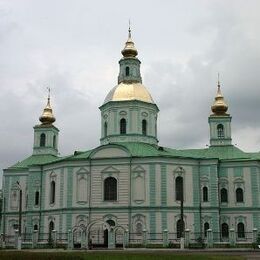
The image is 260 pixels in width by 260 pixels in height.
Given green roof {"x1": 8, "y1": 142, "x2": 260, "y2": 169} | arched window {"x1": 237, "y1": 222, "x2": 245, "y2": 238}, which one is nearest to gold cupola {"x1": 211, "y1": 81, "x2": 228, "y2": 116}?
green roof {"x1": 8, "y1": 142, "x2": 260, "y2": 169}

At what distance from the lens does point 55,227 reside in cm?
5188

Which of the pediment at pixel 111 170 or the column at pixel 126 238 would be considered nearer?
the column at pixel 126 238

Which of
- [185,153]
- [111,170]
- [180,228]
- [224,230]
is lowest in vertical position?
[224,230]

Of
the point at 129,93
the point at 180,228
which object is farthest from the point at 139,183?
the point at 129,93

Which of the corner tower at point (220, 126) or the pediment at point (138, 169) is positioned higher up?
the corner tower at point (220, 126)

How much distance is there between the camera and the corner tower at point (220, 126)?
2271 inches

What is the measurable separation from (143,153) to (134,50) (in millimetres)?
14118

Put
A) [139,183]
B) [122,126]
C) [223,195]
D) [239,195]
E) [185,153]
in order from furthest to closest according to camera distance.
Answer: [122,126] < [185,153] < [223,195] < [239,195] < [139,183]

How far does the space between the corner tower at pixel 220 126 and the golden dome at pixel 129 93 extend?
7.64 m

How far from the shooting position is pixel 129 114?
54812mm

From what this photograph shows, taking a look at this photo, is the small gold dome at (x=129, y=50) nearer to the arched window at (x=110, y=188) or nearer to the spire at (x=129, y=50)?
the spire at (x=129, y=50)

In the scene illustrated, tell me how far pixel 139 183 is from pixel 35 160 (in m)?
16.0

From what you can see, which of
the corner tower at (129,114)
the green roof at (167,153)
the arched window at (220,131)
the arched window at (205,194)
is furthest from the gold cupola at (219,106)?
the arched window at (205,194)

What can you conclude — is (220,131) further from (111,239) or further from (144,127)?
(111,239)
